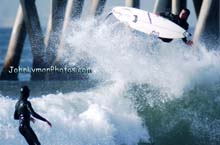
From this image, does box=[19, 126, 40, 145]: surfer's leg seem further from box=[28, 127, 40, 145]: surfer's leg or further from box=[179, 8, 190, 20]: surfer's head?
box=[179, 8, 190, 20]: surfer's head

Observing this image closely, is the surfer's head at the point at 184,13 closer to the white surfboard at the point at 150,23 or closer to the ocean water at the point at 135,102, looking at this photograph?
the white surfboard at the point at 150,23

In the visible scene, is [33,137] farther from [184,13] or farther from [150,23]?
[150,23]

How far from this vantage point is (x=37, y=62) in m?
33.1

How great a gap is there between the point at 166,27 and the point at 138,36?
21.6ft

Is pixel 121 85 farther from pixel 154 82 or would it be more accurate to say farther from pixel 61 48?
pixel 61 48

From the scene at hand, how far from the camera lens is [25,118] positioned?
1480cm

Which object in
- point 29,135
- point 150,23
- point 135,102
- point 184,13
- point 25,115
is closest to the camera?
point 25,115

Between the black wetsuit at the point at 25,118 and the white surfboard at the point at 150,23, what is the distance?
23.5ft

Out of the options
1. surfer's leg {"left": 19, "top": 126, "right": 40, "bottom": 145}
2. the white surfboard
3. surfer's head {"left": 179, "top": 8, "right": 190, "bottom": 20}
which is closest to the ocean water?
the white surfboard

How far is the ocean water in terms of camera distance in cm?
1700

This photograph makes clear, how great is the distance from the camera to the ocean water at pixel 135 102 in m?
17.0

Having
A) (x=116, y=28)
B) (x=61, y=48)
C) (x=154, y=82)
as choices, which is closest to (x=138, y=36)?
(x=116, y=28)

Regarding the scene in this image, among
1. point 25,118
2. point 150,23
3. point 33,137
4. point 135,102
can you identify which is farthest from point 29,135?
point 150,23

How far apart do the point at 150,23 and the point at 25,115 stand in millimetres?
7894
